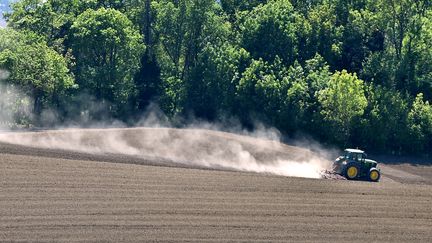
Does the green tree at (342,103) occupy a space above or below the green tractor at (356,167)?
above

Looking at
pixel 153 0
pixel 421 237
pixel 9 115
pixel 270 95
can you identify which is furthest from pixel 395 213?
pixel 153 0

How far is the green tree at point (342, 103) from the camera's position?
75.4 m

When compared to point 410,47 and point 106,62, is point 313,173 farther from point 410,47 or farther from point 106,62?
point 106,62

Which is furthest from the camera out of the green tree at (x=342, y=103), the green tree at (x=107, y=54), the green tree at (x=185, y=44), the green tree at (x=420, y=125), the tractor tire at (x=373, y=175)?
the green tree at (x=185, y=44)

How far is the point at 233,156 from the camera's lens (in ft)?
200

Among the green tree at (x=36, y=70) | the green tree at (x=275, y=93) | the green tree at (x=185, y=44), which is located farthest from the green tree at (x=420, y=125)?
the green tree at (x=36, y=70)

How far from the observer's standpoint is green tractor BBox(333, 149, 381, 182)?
189ft

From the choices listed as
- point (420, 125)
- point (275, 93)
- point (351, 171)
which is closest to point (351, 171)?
point (351, 171)

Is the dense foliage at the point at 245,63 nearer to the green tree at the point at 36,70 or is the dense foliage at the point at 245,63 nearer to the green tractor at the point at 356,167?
the green tree at the point at 36,70

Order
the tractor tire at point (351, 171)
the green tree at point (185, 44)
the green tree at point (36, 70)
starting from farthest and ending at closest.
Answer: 1. the green tree at point (185, 44)
2. the green tree at point (36, 70)
3. the tractor tire at point (351, 171)

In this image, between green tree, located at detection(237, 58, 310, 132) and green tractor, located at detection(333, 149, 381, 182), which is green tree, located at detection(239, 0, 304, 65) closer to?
green tree, located at detection(237, 58, 310, 132)

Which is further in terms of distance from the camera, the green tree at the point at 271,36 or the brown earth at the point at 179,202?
the green tree at the point at 271,36

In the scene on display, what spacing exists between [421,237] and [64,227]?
17939 mm

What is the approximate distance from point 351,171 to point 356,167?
1.55 ft
